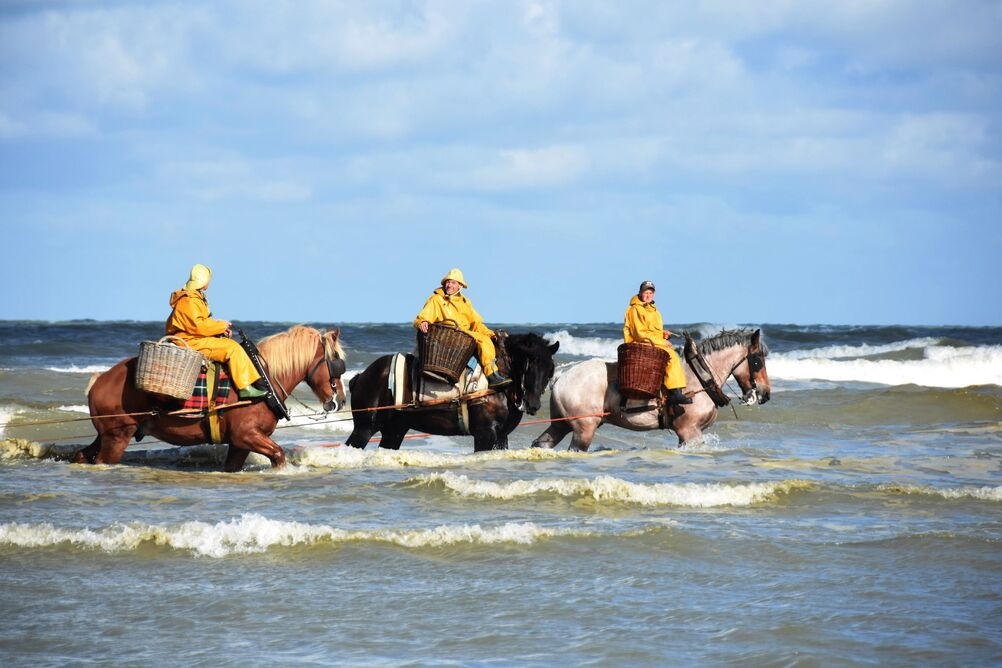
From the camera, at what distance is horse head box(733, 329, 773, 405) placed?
12.2 metres

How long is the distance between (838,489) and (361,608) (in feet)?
16.8

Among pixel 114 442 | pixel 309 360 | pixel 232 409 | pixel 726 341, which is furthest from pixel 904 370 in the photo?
pixel 114 442

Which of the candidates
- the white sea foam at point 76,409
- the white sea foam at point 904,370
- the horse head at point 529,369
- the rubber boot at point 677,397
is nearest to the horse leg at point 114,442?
the horse head at point 529,369

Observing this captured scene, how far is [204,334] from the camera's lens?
9.88 meters

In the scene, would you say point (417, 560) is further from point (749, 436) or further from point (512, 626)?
point (749, 436)

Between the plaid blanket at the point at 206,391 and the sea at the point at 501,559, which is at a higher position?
the plaid blanket at the point at 206,391

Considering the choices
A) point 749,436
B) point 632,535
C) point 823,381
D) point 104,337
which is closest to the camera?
point 632,535

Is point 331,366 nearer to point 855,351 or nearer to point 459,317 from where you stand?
point 459,317

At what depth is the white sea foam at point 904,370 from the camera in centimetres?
3167

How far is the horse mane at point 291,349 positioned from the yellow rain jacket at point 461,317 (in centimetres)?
113

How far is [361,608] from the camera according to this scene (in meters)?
6.33

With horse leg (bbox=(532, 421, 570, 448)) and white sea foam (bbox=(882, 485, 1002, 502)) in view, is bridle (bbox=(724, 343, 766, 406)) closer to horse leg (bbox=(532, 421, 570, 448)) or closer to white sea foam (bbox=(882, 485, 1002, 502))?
horse leg (bbox=(532, 421, 570, 448))

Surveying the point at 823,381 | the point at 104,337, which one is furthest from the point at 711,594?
the point at 104,337

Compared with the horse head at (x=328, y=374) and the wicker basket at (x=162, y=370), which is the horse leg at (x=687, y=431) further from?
the wicker basket at (x=162, y=370)
